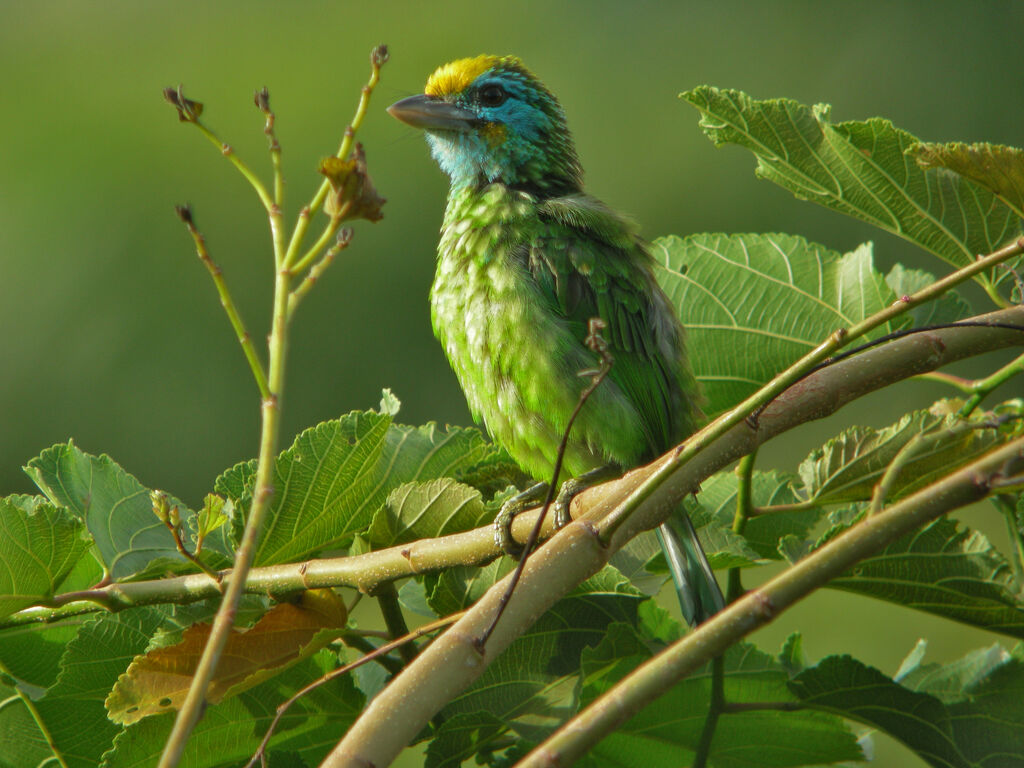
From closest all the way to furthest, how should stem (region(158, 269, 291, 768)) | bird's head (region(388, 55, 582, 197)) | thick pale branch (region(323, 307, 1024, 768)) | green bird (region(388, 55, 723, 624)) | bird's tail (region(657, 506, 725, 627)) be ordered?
stem (region(158, 269, 291, 768)) → thick pale branch (region(323, 307, 1024, 768)) → bird's tail (region(657, 506, 725, 627)) → green bird (region(388, 55, 723, 624)) → bird's head (region(388, 55, 582, 197))

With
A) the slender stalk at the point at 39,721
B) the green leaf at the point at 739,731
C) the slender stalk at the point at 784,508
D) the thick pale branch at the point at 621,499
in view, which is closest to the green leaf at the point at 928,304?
the slender stalk at the point at 784,508

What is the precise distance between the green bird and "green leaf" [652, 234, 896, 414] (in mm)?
268

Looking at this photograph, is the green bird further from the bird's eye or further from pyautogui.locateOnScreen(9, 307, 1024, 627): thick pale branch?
pyautogui.locateOnScreen(9, 307, 1024, 627): thick pale branch

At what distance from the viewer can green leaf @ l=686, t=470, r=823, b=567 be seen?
1782mm

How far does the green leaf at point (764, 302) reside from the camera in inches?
85.4

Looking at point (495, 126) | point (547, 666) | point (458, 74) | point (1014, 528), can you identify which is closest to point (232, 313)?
point (547, 666)

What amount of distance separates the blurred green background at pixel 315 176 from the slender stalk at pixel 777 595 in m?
5.23

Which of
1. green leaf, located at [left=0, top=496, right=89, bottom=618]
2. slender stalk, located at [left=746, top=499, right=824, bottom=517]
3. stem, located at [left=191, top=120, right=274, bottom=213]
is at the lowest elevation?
slender stalk, located at [left=746, top=499, right=824, bottom=517]

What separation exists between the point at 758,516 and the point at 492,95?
172 centimetres

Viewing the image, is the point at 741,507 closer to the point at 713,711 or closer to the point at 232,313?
the point at 713,711

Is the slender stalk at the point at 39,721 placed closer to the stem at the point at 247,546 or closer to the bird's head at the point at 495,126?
the stem at the point at 247,546

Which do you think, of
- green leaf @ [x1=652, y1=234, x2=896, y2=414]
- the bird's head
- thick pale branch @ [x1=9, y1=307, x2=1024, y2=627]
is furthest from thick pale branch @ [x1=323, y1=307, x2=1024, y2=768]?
the bird's head

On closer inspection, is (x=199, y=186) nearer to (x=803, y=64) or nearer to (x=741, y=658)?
(x=803, y=64)

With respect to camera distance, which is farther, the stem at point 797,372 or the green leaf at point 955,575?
the green leaf at point 955,575
